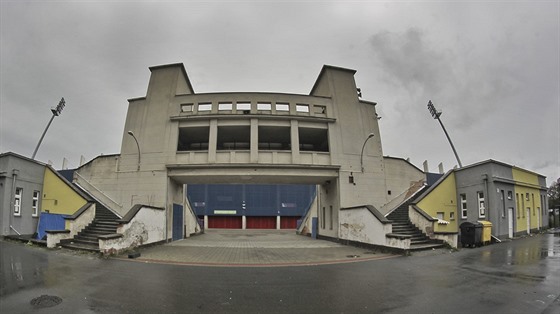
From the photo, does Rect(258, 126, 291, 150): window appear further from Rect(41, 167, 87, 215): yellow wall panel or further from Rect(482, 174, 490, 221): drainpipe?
Rect(482, 174, 490, 221): drainpipe

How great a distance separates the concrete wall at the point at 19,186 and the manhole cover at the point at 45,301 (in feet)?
50.5

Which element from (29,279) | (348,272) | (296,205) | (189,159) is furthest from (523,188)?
(296,205)

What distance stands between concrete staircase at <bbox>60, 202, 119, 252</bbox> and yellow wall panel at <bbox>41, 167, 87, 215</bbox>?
173 cm

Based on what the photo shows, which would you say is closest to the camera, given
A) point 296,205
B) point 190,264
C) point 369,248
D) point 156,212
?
point 190,264

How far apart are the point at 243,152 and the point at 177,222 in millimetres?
7264

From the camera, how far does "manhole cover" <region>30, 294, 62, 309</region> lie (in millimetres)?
5648

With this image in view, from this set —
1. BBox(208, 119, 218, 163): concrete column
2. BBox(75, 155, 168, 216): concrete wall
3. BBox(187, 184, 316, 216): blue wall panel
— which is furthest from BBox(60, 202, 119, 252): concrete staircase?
BBox(187, 184, 316, 216): blue wall panel

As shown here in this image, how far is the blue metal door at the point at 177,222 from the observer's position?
70.6ft

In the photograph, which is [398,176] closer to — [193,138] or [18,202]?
[193,138]

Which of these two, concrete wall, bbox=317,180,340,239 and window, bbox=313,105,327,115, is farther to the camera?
window, bbox=313,105,327,115

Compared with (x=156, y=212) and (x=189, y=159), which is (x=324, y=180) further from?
(x=156, y=212)

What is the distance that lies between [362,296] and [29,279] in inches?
320

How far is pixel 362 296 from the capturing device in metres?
6.73

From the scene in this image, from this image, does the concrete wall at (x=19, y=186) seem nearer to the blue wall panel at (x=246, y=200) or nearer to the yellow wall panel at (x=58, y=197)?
the yellow wall panel at (x=58, y=197)
